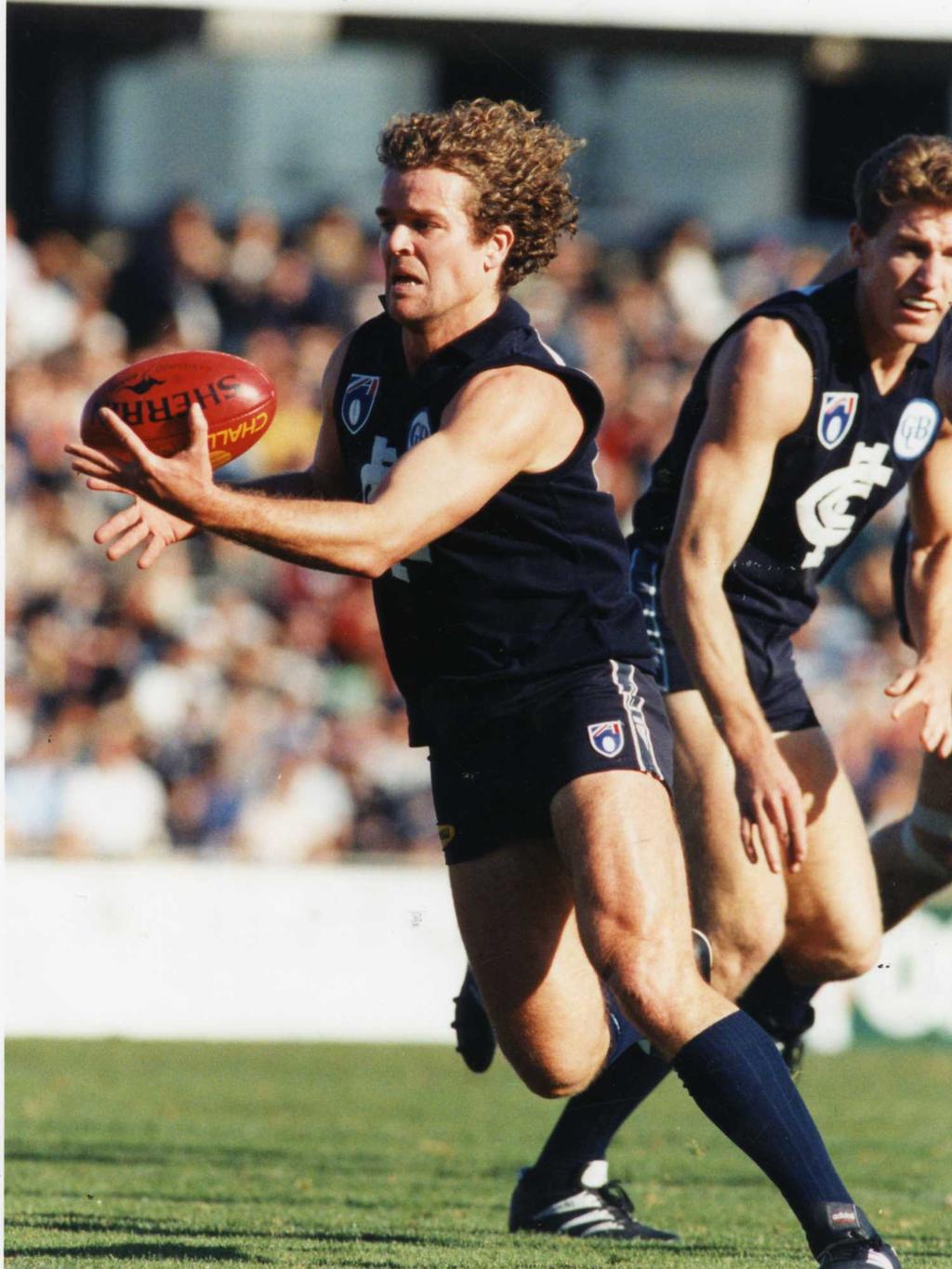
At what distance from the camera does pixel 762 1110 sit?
13.1ft

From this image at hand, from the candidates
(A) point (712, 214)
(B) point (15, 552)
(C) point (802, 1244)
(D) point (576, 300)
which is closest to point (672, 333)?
(D) point (576, 300)

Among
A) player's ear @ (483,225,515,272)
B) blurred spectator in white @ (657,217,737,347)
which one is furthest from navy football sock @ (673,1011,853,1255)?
blurred spectator in white @ (657,217,737,347)

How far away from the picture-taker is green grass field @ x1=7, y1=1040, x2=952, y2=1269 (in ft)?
15.9

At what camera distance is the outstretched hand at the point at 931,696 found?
4973 millimetres

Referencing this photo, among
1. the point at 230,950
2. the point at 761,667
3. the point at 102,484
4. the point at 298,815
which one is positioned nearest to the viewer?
the point at 102,484

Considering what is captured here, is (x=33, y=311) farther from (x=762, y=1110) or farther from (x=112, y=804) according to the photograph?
(x=762, y=1110)

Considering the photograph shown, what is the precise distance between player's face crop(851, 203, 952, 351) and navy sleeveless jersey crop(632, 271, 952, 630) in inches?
2.7

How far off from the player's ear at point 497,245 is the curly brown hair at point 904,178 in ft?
3.42

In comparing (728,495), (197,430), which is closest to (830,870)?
(728,495)

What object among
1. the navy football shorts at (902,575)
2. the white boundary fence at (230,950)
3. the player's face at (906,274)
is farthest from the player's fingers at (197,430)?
the white boundary fence at (230,950)

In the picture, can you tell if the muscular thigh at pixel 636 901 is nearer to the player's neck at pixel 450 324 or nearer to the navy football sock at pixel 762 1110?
the navy football sock at pixel 762 1110

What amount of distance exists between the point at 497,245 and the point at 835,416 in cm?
110

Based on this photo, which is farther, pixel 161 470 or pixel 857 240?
pixel 857 240

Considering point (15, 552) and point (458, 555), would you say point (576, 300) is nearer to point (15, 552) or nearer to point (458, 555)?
point (15, 552)
